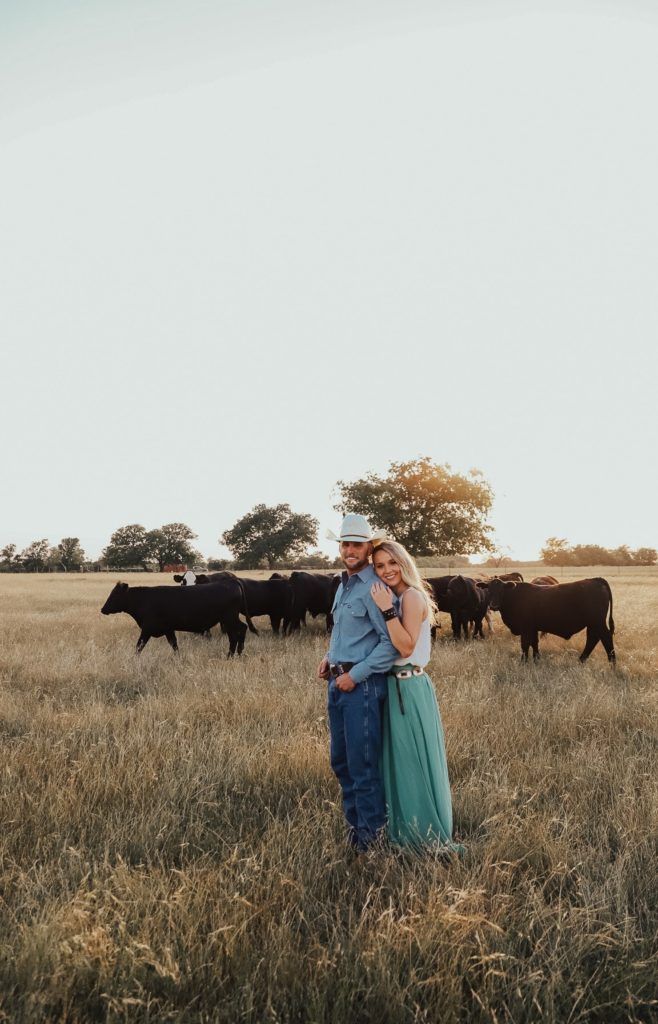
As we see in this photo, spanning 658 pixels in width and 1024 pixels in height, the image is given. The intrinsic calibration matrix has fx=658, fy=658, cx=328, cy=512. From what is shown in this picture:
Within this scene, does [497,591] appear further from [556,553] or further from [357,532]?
[556,553]

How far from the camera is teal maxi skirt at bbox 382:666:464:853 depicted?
13.2 feet

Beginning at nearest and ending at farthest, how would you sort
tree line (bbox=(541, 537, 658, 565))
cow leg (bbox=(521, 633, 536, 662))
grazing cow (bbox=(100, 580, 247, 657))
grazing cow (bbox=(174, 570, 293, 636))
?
1. cow leg (bbox=(521, 633, 536, 662))
2. grazing cow (bbox=(100, 580, 247, 657))
3. grazing cow (bbox=(174, 570, 293, 636))
4. tree line (bbox=(541, 537, 658, 565))

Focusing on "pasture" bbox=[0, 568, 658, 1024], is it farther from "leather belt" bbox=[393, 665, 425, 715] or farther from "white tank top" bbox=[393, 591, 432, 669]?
"white tank top" bbox=[393, 591, 432, 669]

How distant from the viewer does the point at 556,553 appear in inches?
3504

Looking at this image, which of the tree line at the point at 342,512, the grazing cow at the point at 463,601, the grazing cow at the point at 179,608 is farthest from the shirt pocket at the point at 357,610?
the tree line at the point at 342,512

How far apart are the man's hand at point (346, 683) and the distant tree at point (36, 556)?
10840cm

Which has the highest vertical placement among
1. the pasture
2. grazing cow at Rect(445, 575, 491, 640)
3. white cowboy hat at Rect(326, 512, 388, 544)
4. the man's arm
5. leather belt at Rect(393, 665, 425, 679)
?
white cowboy hat at Rect(326, 512, 388, 544)

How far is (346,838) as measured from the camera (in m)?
4.27

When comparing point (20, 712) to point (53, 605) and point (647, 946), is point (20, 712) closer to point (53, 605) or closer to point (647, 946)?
point (647, 946)

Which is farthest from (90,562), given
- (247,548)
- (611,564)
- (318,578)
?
(318,578)

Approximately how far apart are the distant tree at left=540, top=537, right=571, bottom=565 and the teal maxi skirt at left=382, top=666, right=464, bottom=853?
8806 cm

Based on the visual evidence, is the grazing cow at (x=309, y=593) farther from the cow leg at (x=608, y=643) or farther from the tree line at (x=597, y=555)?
the tree line at (x=597, y=555)

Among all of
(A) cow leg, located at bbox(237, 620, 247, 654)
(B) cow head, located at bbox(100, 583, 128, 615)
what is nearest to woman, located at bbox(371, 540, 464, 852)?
(A) cow leg, located at bbox(237, 620, 247, 654)

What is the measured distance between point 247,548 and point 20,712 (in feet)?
283
